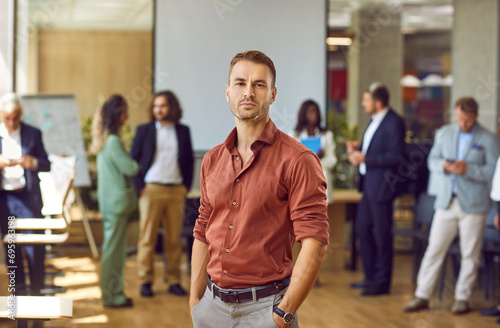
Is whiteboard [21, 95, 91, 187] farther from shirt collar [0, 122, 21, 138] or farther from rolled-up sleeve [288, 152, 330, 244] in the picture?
rolled-up sleeve [288, 152, 330, 244]

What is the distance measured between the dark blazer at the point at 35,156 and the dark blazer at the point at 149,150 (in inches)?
30.9

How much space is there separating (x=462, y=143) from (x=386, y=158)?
669 mm

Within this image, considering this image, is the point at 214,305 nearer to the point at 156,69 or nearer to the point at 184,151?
the point at 184,151

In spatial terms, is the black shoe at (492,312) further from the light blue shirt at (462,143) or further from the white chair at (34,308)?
the white chair at (34,308)

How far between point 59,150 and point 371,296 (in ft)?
12.3

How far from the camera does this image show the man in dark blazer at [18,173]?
460 centimetres

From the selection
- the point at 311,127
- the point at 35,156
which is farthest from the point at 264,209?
the point at 311,127

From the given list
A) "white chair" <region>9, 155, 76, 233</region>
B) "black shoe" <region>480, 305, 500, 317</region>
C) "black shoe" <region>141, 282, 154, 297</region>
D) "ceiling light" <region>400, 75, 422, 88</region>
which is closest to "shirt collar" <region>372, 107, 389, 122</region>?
"black shoe" <region>480, 305, 500, 317</region>

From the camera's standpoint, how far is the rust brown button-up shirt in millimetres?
1860

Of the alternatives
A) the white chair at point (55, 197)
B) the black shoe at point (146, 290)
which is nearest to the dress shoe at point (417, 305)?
the black shoe at point (146, 290)

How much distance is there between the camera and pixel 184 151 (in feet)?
17.1

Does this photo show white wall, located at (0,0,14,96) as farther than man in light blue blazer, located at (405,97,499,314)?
Yes

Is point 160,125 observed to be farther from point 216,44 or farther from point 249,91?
point 249,91

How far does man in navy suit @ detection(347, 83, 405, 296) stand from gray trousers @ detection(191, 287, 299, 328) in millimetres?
3599
